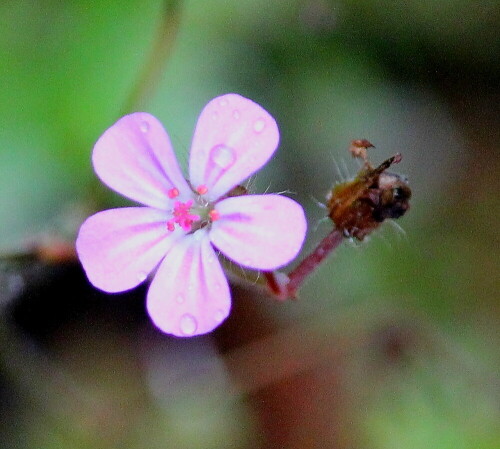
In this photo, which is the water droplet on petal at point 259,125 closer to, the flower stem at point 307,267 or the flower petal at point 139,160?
the flower petal at point 139,160

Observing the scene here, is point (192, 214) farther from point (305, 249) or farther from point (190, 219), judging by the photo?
point (305, 249)

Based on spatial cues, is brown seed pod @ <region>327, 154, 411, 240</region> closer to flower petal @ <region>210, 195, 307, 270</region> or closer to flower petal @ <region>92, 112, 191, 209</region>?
flower petal @ <region>210, 195, 307, 270</region>

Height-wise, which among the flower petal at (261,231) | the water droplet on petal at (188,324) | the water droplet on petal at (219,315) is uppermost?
the flower petal at (261,231)

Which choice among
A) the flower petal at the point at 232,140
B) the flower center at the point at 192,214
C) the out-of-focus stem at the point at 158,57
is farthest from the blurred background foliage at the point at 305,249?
the flower petal at the point at 232,140

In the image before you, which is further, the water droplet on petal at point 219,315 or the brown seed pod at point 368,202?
the brown seed pod at point 368,202

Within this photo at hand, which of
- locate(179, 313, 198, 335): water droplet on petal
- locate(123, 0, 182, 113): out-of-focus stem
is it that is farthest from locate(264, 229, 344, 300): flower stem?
locate(123, 0, 182, 113): out-of-focus stem

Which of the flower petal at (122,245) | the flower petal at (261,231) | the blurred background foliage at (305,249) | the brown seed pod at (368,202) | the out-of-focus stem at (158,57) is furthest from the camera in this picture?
the blurred background foliage at (305,249)

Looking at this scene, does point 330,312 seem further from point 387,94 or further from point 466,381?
point 387,94
